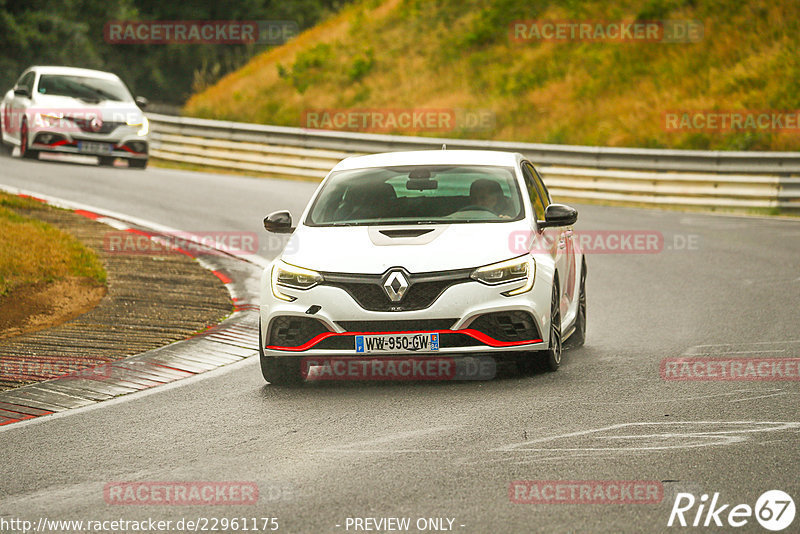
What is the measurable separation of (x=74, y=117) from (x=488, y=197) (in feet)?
51.3

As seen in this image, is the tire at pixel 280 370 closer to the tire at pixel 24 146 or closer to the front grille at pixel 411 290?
the front grille at pixel 411 290

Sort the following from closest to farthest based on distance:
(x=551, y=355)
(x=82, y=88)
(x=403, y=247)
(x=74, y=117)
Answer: (x=403, y=247) < (x=551, y=355) < (x=74, y=117) < (x=82, y=88)

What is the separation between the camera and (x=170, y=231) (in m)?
16.6

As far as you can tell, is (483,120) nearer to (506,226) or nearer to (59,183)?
(59,183)

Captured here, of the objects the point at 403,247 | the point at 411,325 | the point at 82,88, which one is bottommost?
the point at 411,325

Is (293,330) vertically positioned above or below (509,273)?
below

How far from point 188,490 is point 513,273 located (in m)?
3.10

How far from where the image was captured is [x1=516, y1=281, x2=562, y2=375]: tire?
8.49m

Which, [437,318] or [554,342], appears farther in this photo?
[554,342]

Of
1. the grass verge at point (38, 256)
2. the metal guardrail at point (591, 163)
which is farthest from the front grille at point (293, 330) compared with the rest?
the metal guardrail at point (591, 163)

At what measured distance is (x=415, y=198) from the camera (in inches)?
368

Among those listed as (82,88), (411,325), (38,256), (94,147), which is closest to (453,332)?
(411,325)

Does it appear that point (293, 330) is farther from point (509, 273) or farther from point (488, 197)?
point (488, 197)

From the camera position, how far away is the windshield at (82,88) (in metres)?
23.8
